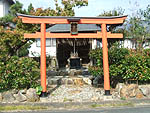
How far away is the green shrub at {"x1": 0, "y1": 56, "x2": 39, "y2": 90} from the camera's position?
6258 mm

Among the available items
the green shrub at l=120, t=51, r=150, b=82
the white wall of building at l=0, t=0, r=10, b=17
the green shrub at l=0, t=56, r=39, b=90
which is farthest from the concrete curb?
the white wall of building at l=0, t=0, r=10, b=17

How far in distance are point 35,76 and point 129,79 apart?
5.07 m

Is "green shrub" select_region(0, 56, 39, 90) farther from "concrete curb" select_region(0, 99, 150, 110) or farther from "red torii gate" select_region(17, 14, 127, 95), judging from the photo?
"concrete curb" select_region(0, 99, 150, 110)

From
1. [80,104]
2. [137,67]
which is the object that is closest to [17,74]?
[80,104]

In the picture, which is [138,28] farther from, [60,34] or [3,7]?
[3,7]

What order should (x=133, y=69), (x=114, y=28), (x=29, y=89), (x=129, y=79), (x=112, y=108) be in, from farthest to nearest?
(x=114, y=28)
(x=129, y=79)
(x=133, y=69)
(x=29, y=89)
(x=112, y=108)

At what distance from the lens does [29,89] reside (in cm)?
624

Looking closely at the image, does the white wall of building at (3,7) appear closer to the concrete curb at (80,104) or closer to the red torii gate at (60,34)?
the red torii gate at (60,34)

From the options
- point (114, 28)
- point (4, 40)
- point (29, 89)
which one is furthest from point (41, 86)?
point (114, 28)

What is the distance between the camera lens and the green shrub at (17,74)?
20.5 feet

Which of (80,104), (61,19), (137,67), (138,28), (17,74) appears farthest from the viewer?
(138,28)

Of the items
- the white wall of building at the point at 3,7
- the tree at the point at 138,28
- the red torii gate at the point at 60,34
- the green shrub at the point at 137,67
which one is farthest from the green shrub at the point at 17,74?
the white wall of building at the point at 3,7

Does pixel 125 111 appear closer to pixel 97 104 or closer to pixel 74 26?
pixel 97 104

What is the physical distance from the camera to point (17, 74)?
6.28 m
